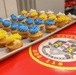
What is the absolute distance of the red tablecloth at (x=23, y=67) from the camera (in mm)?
519

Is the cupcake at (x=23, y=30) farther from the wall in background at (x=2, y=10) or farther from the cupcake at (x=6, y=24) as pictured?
the wall in background at (x=2, y=10)

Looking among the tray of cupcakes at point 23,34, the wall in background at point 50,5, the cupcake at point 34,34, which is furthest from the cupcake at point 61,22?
the wall in background at point 50,5

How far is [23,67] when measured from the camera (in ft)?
1.82

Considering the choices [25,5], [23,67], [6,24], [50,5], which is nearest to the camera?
[23,67]

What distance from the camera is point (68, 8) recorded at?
1.82 meters

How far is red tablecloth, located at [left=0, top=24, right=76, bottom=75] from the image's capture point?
0.52 meters

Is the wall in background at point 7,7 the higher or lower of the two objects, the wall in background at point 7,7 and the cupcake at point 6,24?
the higher

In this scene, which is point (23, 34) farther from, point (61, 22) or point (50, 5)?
point (50, 5)

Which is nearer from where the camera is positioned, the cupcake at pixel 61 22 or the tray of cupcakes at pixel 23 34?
the tray of cupcakes at pixel 23 34

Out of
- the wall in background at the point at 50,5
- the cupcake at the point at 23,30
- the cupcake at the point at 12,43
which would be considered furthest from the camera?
the wall in background at the point at 50,5

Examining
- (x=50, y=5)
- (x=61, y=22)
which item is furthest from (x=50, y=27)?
(x=50, y=5)

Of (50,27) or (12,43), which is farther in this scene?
(50,27)

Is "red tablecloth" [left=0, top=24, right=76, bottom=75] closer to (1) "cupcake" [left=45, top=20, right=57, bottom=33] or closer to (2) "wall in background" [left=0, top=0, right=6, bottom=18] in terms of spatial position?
(1) "cupcake" [left=45, top=20, right=57, bottom=33]

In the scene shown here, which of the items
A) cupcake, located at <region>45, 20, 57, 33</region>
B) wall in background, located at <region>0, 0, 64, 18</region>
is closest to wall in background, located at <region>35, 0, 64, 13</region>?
wall in background, located at <region>0, 0, 64, 18</region>
